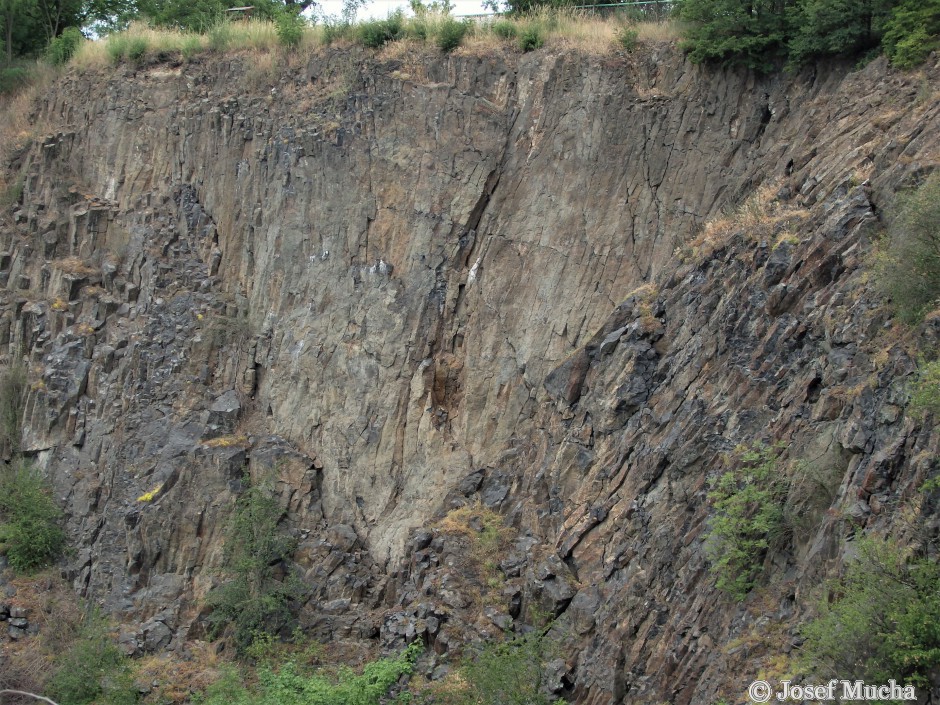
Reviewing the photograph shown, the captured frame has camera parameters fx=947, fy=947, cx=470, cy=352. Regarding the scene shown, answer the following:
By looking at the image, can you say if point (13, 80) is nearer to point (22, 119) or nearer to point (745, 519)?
point (22, 119)

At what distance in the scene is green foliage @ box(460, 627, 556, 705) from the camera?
43.3 feet

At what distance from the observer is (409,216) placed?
19.3 m

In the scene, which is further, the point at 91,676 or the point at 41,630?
the point at 41,630

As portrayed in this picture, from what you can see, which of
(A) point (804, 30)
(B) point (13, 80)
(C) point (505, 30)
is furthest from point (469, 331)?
(B) point (13, 80)

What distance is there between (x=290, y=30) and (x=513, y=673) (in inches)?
626

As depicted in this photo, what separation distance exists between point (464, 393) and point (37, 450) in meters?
10.4

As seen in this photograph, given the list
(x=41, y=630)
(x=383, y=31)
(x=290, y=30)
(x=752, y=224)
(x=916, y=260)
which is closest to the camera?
(x=916, y=260)

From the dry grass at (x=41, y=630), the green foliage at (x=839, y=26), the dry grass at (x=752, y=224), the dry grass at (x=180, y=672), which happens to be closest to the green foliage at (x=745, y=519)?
the dry grass at (x=752, y=224)

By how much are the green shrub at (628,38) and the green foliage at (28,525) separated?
603 inches

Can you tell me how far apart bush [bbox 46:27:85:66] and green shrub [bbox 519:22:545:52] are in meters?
13.6

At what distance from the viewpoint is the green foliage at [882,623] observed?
843cm

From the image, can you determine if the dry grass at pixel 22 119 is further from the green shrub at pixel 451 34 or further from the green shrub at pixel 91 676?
the green shrub at pixel 91 676

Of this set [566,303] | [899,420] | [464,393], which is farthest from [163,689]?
[899,420]

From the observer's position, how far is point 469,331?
18297 mm
